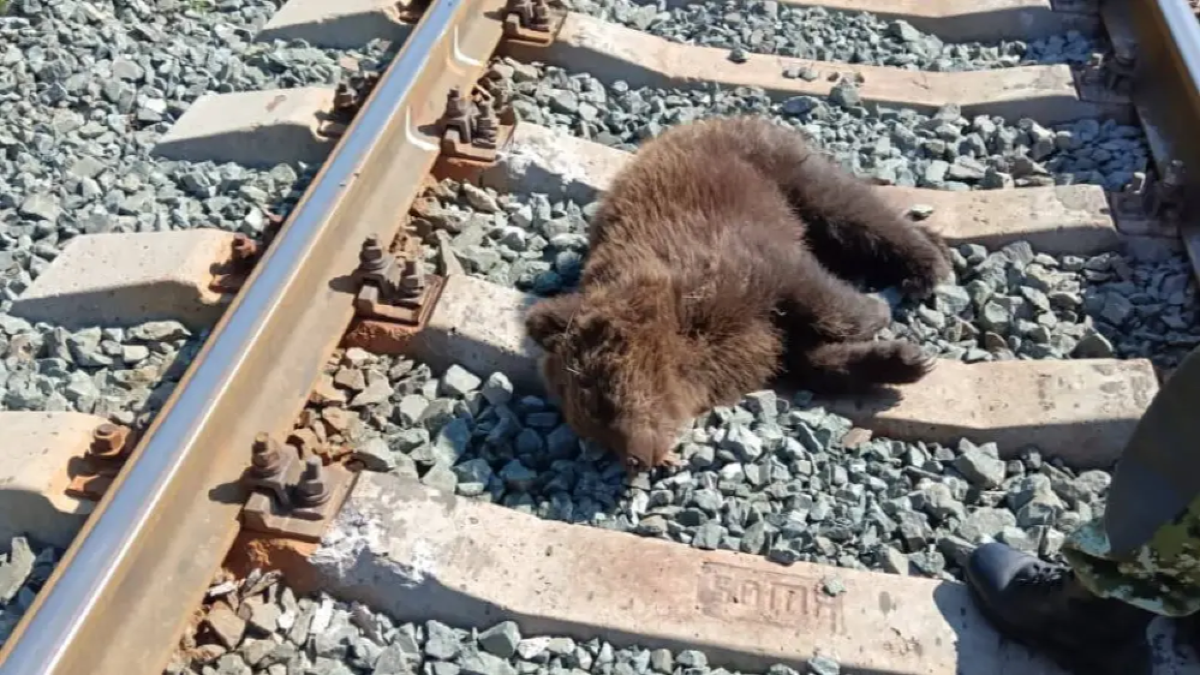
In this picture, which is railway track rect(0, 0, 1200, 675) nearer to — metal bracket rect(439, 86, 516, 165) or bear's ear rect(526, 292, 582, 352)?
metal bracket rect(439, 86, 516, 165)

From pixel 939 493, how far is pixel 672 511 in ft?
2.28

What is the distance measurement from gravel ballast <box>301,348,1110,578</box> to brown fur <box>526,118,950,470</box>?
0.13m

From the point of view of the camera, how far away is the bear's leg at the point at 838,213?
4.39 metres

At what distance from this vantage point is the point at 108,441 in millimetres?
3223

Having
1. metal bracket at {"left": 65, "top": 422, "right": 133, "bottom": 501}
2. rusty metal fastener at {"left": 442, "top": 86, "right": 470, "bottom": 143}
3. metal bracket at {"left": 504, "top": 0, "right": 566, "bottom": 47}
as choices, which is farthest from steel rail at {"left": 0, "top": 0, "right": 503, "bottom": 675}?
metal bracket at {"left": 504, "top": 0, "right": 566, "bottom": 47}

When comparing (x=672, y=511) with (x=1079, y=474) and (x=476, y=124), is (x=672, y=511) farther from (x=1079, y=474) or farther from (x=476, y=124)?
(x=476, y=124)

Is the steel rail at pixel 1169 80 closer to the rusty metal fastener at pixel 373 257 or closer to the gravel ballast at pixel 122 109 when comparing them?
the rusty metal fastener at pixel 373 257

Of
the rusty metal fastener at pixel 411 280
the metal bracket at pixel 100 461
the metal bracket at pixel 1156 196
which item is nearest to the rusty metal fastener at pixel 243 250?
the rusty metal fastener at pixel 411 280

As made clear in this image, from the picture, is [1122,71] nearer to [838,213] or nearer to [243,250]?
[838,213]

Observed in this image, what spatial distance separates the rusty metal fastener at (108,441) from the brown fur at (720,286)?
1.14 m

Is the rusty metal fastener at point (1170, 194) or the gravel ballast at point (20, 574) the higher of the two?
the rusty metal fastener at point (1170, 194)

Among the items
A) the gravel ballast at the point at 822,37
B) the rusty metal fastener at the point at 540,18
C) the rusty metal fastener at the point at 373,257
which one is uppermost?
the rusty metal fastener at the point at 373,257

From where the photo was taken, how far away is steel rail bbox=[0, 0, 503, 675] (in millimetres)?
2709

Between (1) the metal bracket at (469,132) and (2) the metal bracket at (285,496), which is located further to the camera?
(1) the metal bracket at (469,132)
